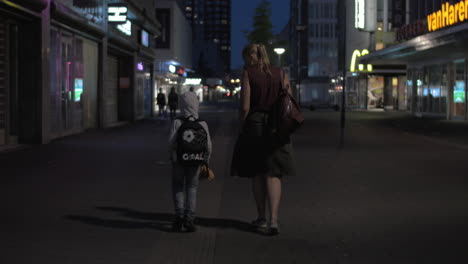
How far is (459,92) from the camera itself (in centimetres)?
3594

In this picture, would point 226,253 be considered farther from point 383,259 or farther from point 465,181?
point 465,181

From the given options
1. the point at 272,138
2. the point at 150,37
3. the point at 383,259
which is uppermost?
the point at 150,37

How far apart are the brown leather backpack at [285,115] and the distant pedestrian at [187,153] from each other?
28.6 inches

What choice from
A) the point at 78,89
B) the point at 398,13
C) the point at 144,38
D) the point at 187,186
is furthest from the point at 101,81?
the point at 398,13

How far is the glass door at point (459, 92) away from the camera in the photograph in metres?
35.5

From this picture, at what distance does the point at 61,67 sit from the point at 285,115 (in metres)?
16.1

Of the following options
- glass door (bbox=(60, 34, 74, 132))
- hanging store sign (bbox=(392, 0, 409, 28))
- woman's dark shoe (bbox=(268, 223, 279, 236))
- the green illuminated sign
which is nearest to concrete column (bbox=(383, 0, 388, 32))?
hanging store sign (bbox=(392, 0, 409, 28))

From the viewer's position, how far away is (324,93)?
339 feet

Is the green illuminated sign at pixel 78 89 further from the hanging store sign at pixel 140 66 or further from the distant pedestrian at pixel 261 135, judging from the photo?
the distant pedestrian at pixel 261 135

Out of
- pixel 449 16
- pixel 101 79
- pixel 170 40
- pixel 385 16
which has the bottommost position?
pixel 101 79

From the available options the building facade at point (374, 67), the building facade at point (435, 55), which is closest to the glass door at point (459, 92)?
the building facade at point (435, 55)

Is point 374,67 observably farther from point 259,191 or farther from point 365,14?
point 259,191

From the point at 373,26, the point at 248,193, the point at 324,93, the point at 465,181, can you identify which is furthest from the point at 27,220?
the point at 324,93

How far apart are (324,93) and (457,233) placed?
320 feet
